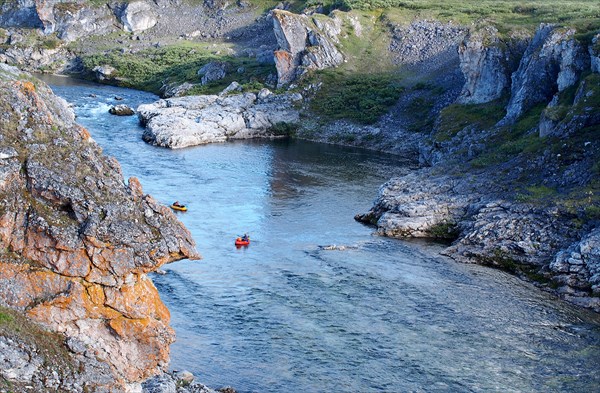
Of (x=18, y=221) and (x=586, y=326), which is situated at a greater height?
(x=18, y=221)

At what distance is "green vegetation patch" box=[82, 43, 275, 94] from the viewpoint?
118 m

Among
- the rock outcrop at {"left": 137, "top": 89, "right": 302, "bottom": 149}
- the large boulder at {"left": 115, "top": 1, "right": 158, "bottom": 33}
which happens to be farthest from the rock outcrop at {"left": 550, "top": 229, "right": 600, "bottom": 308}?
the large boulder at {"left": 115, "top": 1, "right": 158, "bottom": 33}

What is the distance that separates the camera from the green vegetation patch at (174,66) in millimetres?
117688

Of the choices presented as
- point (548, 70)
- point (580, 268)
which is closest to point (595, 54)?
point (548, 70)

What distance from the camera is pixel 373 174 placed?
262 ft

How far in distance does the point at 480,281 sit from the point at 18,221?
32238 millimetres

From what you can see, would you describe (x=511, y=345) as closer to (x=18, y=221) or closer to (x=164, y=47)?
(x=18, y=221)

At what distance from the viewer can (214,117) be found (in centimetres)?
9606

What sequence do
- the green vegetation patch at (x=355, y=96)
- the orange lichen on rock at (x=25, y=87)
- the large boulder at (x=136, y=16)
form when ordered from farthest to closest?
the large boulder at (x=136, y=16) → the green vegetation patch at (x=355, y=96) → the orange lichen on rock at (x=25, y=87)

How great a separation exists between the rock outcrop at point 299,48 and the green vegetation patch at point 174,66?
198 inches

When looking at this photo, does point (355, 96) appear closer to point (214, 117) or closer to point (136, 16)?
point (214, 117)

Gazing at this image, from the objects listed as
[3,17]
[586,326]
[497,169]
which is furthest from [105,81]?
[586,326]

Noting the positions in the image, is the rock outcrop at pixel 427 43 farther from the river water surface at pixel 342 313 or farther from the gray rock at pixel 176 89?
the river water surface at pixel 342 313

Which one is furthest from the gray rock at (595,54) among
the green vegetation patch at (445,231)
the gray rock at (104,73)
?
the gray rock at (104,73)
